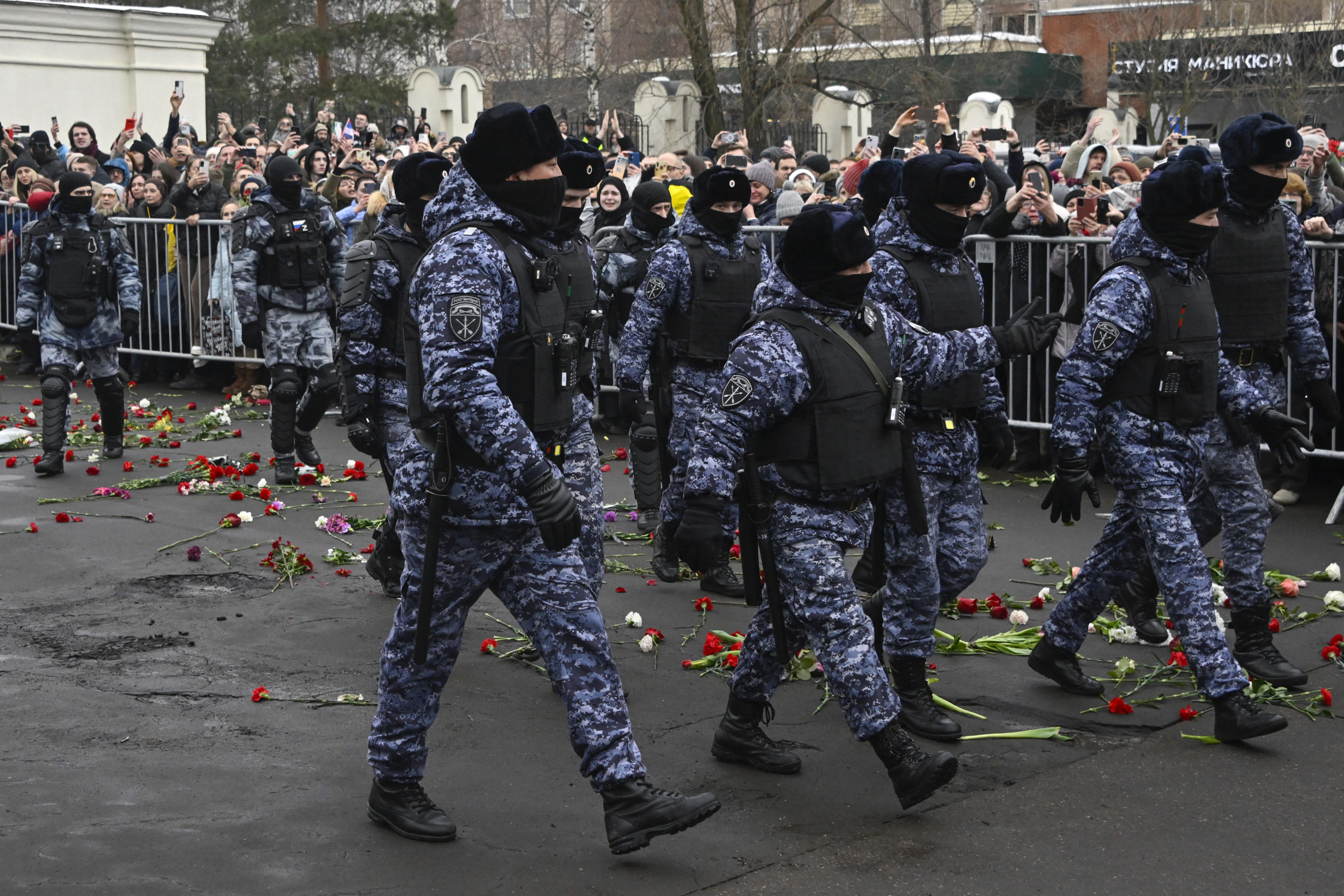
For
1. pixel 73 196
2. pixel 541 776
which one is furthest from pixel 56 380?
pixel 541 776

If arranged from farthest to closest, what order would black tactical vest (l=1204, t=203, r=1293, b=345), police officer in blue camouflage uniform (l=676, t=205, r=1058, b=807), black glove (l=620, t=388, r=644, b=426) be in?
1. black glove (l=620, t=388, r=644, b=426)
2. black tactical vest (l=1204, t=203, r=1293, b=345)
3. police officer in blue camouflage uniform (l=676, t=205, r=1058, b=807)

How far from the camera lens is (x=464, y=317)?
4.28m

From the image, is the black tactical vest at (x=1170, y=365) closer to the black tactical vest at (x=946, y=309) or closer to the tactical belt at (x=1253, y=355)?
the black tactical vest at (x=946, y=309)

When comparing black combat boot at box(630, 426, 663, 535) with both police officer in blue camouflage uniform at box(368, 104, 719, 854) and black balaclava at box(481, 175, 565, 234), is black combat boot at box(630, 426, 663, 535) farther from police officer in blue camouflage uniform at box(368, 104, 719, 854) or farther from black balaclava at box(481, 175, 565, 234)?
black balaclava at box(481, 175, 565, 234)

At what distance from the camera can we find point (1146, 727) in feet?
18.6

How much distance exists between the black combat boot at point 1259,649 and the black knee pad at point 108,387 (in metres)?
8.56

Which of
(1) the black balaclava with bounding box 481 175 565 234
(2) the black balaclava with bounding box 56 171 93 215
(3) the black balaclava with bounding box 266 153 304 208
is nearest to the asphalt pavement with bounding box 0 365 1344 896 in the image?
(1) the black balaclava with bounding box 481 175 565 234

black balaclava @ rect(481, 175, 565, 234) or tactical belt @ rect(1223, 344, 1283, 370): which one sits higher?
black balaclava @ rect(481, 175, 565, 234)

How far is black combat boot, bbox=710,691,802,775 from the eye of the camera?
17.1 ft

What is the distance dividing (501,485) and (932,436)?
1897 mm

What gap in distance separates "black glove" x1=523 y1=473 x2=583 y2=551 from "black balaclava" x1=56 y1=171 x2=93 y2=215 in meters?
8.22

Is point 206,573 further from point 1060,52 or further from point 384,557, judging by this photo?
point 1060,52

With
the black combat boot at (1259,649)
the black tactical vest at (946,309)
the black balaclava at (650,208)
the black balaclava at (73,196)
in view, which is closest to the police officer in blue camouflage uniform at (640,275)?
the black balaclava at (650,208)

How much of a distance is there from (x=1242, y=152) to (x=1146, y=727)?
2496 mm
